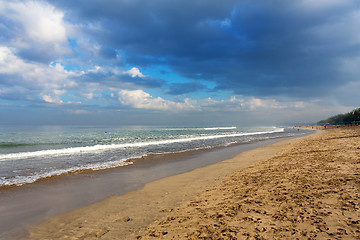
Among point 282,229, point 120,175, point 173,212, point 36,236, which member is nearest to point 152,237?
point 173,212

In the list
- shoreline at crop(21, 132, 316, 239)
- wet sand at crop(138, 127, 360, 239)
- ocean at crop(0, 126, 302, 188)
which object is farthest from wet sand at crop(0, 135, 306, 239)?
wet sand at crop(138, 127, 360, 239)

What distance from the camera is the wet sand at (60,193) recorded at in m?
5.43

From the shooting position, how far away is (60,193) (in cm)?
755

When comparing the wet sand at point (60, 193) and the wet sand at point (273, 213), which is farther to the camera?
the wet sand at point (60, 193)

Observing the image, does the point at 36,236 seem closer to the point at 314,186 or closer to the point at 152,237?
the point at 152,237

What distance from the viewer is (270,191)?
589cm

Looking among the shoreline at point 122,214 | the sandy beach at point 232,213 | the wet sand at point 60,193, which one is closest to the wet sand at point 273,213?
the sandy beach at point 232,213

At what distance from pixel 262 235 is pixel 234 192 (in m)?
2.78

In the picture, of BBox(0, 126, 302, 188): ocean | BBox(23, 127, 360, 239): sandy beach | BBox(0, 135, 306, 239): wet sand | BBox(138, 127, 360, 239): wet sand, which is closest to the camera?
BBox(138, 127, 360, 239): wet sand

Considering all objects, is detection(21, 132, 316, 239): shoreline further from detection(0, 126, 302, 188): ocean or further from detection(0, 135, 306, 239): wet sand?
detection(0, 126, 302, 188): ocean

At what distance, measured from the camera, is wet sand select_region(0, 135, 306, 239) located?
5426 millimetres

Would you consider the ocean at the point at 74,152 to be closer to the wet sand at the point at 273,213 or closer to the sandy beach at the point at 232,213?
the sandy beach at the point at 232,213

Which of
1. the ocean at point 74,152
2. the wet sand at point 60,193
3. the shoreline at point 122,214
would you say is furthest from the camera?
the ocean at point 74,152

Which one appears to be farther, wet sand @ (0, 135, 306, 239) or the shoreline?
wet sand @ (0, 135, 306, 239)
